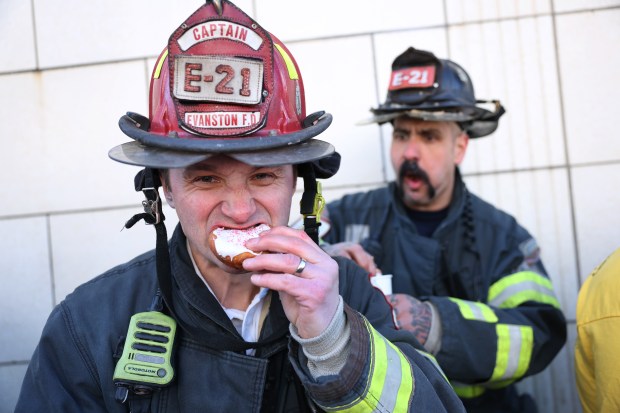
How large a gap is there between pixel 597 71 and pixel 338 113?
4.97 ft

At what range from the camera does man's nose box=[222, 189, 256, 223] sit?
2176 mm

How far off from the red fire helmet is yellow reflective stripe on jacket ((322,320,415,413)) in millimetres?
535

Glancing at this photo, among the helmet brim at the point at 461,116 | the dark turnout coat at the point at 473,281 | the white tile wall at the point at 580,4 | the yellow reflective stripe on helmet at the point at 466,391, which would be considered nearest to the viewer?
the dark turnout coat at the point at 473,281

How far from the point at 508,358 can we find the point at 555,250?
4.21 feet

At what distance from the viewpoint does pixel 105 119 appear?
15.7ft

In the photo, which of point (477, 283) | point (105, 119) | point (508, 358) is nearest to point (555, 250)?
point (477, 283)

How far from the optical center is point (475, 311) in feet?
11.9

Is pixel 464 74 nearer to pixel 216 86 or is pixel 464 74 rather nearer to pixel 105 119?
pixel 105 119

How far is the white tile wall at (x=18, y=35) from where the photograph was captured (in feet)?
15.8

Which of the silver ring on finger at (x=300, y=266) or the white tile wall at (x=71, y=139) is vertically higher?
the white tile wall at (x=71, y=139)

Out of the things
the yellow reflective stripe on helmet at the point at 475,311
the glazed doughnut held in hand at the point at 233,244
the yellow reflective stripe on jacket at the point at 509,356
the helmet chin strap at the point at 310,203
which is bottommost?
the yellow reflective stripe on jacket at the point at 509,356

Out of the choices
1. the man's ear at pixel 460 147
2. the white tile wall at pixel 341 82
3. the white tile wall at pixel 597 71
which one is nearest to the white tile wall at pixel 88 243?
the white tile wall at pixel 341 82

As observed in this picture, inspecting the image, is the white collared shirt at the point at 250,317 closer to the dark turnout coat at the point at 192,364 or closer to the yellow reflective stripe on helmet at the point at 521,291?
the dark turnout coat at the point at 192,364

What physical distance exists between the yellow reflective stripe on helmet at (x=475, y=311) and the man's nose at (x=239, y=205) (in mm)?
1681
